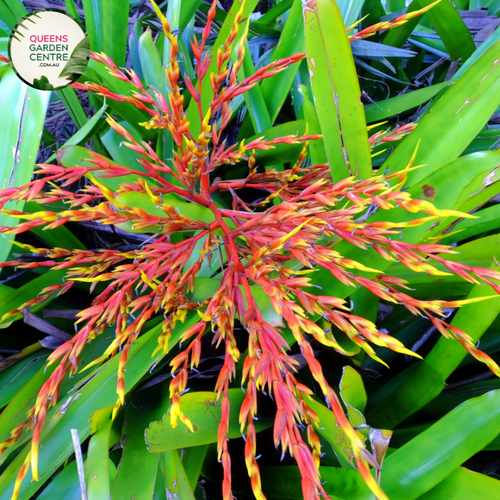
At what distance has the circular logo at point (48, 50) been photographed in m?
0.51

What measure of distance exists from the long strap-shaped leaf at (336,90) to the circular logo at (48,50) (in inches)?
13.9

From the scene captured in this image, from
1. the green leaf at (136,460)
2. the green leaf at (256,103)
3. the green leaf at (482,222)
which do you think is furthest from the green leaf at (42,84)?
the green leaf at (482,222)

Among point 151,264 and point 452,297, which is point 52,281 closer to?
point 151,264

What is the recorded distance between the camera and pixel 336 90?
41 cm

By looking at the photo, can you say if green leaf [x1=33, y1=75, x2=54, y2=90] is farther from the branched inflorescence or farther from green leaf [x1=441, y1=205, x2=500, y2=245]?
green leaf [x1=441, y1=205, x2=500, y2=245]

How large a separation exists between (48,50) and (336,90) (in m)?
0.44

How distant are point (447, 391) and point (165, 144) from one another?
62 cm

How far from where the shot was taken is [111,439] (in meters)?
Result: 0.39

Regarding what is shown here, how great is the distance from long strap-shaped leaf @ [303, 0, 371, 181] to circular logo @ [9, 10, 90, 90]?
13.9 inches

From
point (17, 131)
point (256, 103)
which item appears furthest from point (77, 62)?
point (256, 103)

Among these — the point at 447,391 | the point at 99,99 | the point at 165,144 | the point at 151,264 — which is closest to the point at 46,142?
the point at 99,99

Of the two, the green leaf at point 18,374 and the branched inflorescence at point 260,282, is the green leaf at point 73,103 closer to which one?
the branched inflorescence at point 260,282

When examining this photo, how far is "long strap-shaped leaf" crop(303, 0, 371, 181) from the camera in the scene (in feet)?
1.24

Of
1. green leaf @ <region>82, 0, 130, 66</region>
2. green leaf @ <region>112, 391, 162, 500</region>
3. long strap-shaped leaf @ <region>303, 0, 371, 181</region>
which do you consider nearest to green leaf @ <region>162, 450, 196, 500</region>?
green leaf @ <region>112, 391, 162, 500</region>
